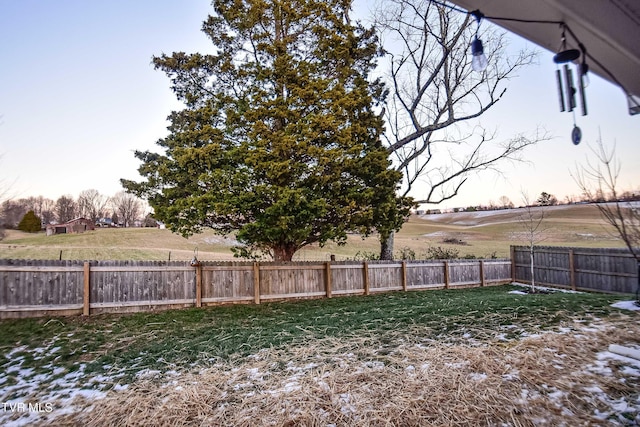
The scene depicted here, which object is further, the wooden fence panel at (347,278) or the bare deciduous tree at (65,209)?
the bare deciduous tree at (65,209)

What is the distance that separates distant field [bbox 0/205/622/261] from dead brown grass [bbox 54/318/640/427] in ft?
49.0

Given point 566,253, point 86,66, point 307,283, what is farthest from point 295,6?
point 566,253

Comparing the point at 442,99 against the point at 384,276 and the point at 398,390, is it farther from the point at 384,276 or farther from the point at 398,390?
the point at 398,390

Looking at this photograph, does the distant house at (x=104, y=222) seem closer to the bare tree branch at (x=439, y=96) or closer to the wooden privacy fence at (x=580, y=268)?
the bare tree branch at (x=439, y=96)

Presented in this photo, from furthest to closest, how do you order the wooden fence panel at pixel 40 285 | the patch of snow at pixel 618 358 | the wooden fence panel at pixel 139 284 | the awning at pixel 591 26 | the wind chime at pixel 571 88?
the wooden fence panel at pixel 139 284 < the wooden fence panel at pixel 40 285 < the patch of snow at pixel 618 358 < the wind chime at pixel 571 88 < the awning at pixel 591 26

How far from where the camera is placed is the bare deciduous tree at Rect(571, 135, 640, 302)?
7.01ft

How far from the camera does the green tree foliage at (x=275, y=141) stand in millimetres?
8258

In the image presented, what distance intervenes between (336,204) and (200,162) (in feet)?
11.8

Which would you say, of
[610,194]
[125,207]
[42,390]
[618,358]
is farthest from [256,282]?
[125,207]

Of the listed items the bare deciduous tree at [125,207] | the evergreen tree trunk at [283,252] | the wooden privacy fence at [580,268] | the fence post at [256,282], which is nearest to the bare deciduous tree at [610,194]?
the fence post at [256,282]

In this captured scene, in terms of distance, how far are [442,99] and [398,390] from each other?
42.2ft

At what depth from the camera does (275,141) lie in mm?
8367

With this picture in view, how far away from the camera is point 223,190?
27.3 ft

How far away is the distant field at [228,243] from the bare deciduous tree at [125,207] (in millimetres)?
7343
